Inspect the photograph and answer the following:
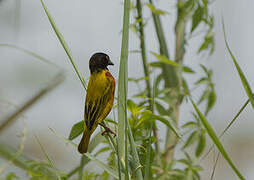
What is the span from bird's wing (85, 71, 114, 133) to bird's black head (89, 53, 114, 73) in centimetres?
7

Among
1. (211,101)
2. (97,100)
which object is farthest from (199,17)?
(97,100)

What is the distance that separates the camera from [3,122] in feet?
1.82

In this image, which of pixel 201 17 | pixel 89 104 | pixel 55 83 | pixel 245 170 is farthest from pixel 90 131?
pixel 245 170

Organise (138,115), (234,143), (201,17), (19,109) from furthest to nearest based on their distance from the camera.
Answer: (234,143), (201,17), (138,115), (19,109)

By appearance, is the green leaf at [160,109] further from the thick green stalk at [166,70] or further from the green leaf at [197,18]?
the green leaf at [197,18]

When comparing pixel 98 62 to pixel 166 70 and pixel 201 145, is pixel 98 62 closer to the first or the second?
pixel 166 70

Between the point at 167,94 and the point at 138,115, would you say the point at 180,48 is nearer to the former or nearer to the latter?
the point at 167,94

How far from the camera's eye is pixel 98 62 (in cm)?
106

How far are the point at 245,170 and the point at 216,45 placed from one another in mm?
612

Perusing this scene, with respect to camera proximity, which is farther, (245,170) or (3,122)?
(245,170)

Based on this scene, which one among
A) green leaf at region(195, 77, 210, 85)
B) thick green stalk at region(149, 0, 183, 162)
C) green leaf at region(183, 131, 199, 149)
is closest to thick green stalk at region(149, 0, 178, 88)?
thick green stalk at region(149, 0, 183, 162)

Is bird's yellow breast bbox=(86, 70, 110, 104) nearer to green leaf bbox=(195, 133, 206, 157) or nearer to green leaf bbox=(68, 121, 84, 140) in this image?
green leaf bbox=(68, 121, 84, 140)

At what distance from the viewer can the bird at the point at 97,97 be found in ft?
2.91

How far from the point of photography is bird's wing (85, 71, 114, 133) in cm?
89
